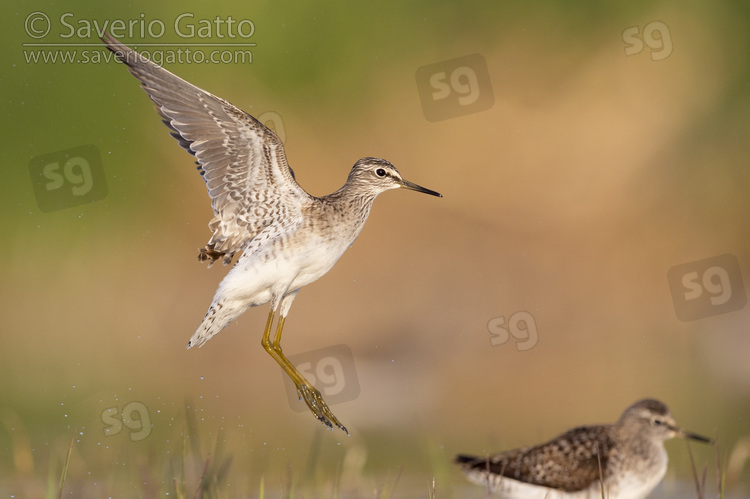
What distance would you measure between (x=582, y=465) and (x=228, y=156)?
11.1 ft

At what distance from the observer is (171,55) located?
558 inches

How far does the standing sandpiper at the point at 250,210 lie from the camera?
702 centimetres

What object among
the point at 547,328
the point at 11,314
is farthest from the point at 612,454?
the point at 11,314

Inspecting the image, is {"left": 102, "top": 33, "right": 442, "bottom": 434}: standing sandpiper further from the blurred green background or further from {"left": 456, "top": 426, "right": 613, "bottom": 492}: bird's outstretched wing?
the blurred green background

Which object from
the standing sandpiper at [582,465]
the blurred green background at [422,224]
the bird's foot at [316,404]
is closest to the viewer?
the bird's foot at [316,404]

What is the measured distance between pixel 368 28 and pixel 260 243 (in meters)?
8.78

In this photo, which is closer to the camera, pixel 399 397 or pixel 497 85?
pixel 399 397

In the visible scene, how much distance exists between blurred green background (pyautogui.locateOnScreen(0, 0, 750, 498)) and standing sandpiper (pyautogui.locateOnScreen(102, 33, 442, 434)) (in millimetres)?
3821

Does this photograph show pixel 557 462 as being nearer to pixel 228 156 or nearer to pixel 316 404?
pixel 316 404

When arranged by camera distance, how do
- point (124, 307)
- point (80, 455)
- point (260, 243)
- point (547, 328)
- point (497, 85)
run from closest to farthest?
point (260, 243), point (80, 455), point (124, 307), point (547, 328), point (497, 85)

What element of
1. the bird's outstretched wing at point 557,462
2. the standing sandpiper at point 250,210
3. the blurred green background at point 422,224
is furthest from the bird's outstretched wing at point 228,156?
the blurred green background at point 422,224

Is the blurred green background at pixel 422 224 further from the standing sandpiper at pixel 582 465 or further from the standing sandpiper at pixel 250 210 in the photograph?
the standing sandpiper at pixel 250 210

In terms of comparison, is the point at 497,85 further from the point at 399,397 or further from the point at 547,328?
the point at 399,397

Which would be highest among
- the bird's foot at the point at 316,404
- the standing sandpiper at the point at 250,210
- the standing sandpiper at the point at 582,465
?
the standing sandpiper at the point at 250,210
